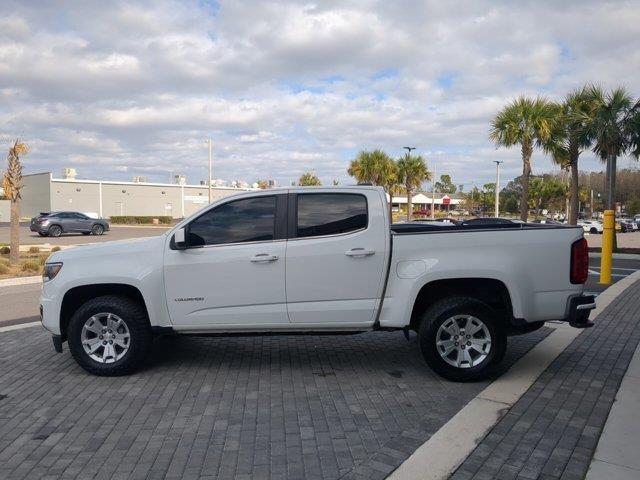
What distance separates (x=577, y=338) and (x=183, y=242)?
5.18 metres

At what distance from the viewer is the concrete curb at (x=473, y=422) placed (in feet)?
12.0

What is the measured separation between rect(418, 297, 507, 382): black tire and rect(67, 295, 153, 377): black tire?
9.02 feet

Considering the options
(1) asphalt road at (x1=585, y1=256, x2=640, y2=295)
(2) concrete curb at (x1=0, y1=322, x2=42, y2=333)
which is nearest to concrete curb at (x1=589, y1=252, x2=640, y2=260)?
(1) asphalt road at (x1=585, y1=256, x2=640, y2=295)

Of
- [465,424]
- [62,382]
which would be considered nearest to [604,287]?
[465,424]

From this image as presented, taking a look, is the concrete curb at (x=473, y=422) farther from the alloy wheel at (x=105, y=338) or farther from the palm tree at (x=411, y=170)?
the palm tree at (x=411, y=170)

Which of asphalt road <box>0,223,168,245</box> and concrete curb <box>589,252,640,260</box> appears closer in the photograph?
concrete curb <box>589,252,640,260</box>

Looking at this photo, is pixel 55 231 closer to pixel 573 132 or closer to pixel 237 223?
pixel 573 132

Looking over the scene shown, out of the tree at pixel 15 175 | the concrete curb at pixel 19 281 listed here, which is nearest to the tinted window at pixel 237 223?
the concrete curb at pixel 19 281

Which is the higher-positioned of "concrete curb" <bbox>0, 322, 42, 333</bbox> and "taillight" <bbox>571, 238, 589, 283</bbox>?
"taillight" <bbox>571, 238, 589, 283</bbox>

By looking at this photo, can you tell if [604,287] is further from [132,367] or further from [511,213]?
[511,213]

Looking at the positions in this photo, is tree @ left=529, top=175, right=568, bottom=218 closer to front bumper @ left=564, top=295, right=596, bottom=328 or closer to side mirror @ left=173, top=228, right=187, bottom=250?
front bumper @ left=564, top=295, right=596, bottom=328

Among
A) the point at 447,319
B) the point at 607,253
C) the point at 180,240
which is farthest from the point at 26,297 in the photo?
the point at 607,253

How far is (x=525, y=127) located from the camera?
24.1 metres

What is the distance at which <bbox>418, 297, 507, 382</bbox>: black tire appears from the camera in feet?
17.3
